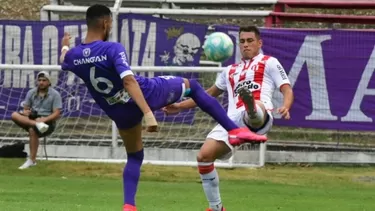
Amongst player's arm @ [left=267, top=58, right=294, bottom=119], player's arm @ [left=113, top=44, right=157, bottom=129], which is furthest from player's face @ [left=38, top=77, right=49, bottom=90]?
player's arm @ [left=113, top=44, right=157, bottom=129]

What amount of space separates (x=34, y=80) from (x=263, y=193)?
587 cm

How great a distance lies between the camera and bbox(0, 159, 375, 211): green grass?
12406mm

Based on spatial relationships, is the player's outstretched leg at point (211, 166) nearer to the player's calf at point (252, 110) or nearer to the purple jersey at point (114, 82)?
the player's calf at point (252, 110)

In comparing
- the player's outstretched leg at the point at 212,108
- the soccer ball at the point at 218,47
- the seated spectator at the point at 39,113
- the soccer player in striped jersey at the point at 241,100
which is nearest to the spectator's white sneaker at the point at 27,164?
the seated spectator at the point at 39,113

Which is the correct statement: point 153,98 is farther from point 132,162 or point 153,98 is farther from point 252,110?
point 252,110

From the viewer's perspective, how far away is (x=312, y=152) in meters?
17.7

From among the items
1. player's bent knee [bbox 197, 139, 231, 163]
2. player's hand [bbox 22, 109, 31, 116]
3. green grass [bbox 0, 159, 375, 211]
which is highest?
player's bent knee [bbox 197, 139, 231, 163]

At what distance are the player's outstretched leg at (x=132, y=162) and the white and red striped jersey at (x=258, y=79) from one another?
4.14 ft

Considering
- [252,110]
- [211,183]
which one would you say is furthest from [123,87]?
[211,183]

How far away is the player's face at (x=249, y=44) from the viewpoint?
35.2ft

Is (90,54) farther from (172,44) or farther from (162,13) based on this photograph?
(162,13)

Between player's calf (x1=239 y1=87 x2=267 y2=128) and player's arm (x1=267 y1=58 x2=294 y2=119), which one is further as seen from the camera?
player's arm (x1=267 y1=58 x2=294 y2=119)

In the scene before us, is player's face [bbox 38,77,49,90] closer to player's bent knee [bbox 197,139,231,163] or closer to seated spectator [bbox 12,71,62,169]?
seated spectator [bbox 12,71,62,169]

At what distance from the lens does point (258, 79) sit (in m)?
10.7
